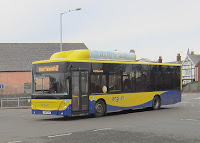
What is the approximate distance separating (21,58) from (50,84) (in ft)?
143

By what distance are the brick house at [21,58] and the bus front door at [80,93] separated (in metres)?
32.9

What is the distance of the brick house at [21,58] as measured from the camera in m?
55.1

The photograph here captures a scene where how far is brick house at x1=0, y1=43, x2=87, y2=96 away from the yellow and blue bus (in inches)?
1190

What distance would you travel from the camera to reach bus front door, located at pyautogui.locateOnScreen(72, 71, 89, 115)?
681 inches

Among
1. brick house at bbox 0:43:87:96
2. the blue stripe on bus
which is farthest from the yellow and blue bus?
brick house at bbox 0:43:87:96

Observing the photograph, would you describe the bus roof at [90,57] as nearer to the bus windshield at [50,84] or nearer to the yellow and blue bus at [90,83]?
the yellow and blue bus at [90,83]

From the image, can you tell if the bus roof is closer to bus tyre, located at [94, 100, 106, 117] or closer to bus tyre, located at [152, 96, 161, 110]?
bus tyre, located at [94, 100, 106, 117]

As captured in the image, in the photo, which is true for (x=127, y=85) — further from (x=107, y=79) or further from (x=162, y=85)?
(x=162, y=85)

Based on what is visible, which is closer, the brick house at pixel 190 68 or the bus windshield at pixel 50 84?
the bus windshield at pixel 50 84

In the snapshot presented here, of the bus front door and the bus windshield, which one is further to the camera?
the bus front door

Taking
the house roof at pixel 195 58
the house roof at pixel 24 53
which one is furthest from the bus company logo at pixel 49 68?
the house roof at pixel 195 58

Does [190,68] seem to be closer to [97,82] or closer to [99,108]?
[99,108]

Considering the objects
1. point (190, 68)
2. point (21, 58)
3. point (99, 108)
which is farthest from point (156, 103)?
point (190, 68)

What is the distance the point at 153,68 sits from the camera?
23.0 metres
